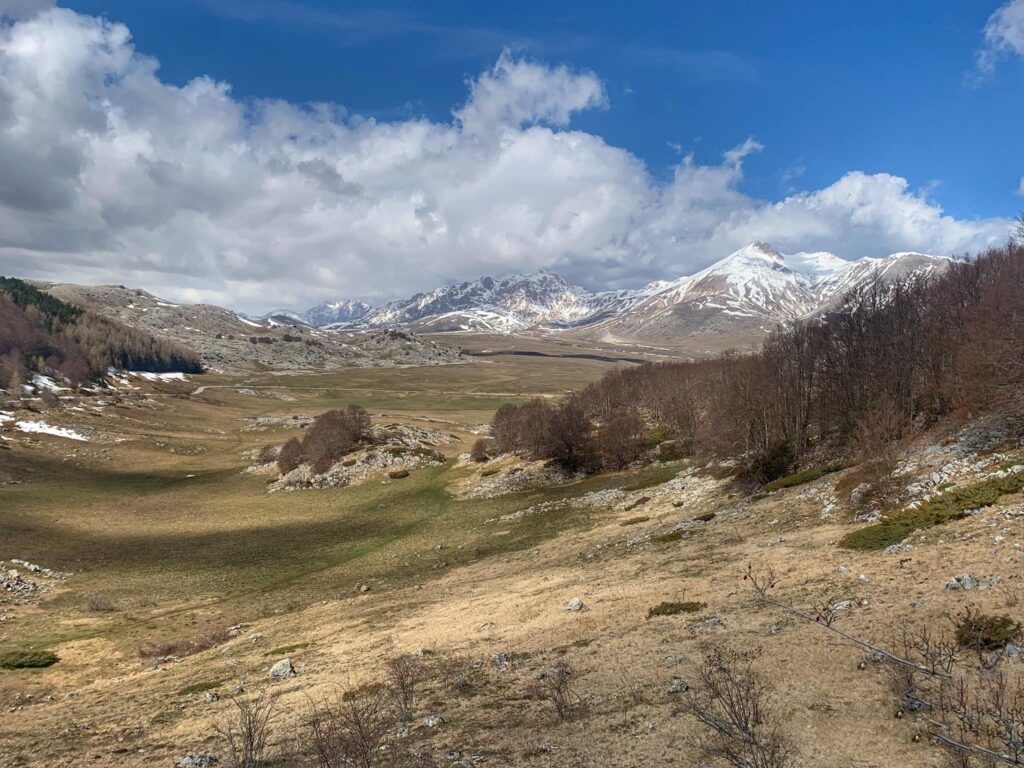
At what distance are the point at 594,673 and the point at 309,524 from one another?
160ft

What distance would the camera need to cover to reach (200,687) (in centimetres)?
2083

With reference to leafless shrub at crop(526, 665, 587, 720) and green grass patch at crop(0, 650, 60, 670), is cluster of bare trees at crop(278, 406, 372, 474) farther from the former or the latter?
leafless shrub at crop(526, 665, 587, 720)

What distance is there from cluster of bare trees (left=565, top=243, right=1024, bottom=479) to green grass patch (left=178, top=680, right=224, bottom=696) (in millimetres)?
34050

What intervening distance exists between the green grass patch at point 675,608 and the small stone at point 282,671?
1408 centimetres

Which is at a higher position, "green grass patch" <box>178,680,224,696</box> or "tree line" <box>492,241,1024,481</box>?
"tree line" <box>492,241,1024,481</box>

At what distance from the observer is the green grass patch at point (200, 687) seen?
2041cm

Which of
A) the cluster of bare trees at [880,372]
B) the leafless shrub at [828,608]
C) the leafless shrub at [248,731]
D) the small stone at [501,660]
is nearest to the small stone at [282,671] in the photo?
the leafless shrub at [248,731]

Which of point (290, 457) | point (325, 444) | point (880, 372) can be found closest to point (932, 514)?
point (880, 372)

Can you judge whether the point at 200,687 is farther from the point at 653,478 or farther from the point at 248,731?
the point at 653,478

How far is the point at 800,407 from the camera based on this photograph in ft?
170

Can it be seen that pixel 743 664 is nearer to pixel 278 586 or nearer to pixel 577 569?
pixel 577 569

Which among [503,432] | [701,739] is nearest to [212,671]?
[701,739]

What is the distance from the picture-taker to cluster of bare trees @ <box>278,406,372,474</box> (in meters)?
81.3

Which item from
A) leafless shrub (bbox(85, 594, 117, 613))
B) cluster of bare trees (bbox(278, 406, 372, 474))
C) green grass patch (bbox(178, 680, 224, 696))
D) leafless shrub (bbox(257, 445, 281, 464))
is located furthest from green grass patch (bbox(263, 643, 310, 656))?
leafless shrub (bbox(257, 445, 281, 464))
